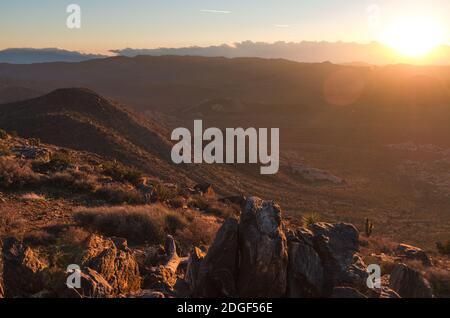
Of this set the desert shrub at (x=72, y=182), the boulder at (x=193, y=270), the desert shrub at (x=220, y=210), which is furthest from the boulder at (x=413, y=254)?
the desert shrub at (x=72, y=182)

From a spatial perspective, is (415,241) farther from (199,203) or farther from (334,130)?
(334,130)

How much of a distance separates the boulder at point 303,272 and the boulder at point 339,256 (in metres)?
0.26

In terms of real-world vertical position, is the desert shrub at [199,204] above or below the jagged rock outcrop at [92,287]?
below

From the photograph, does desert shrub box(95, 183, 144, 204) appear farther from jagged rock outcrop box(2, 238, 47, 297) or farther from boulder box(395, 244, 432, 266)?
boulder box(395, 244, 432, 266)

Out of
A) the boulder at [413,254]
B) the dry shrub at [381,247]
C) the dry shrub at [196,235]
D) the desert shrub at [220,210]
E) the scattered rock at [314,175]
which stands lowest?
the scattered rock at [314,175]

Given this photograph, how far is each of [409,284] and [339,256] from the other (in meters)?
1.42

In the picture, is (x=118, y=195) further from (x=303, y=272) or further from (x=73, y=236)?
(x=303, y=272)

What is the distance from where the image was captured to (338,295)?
6.92 metres

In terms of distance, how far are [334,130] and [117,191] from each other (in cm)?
5491

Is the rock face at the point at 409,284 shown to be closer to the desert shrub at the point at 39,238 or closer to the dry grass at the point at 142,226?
the dry grass at the point at 142,226

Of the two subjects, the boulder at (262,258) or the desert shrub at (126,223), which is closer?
the boulder at (262,258)

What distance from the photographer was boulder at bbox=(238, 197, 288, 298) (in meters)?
7.25

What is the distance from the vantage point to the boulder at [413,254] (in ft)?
48.4

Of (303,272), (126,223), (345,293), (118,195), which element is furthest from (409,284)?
(118,195)
